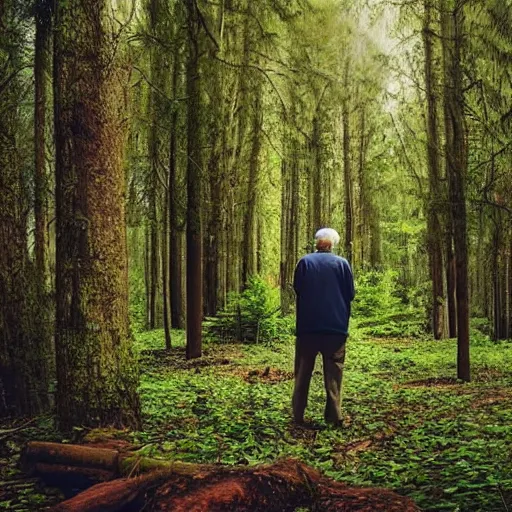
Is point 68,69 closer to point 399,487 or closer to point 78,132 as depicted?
point 78,132

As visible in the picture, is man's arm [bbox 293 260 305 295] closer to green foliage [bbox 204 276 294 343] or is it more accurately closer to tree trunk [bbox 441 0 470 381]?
tree trunk [bbox 441 0 470 381]

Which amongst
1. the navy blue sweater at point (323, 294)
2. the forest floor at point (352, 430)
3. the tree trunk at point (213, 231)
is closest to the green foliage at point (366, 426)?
the forest floor at point (352, 430)

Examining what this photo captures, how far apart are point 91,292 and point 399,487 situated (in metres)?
3.13

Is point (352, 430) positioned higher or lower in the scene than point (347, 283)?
lower

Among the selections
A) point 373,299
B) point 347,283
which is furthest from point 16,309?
point 373,299

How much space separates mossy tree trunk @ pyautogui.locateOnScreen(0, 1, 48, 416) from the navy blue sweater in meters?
2.91

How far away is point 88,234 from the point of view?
5.49 m

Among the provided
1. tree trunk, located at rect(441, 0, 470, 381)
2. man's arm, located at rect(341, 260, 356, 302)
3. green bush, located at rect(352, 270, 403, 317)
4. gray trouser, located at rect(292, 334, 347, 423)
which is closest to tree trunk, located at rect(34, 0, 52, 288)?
gray trouser, located at rect(292, 334, 347, 423)

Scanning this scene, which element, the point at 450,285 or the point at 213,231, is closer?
the point at 213,231

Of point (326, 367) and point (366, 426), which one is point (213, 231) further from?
point (366, 426)

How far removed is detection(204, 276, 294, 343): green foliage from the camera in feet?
51.5

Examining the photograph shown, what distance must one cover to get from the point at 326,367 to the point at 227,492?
313cm

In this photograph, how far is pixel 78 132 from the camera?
18.2 ft

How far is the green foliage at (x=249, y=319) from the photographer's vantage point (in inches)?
618
